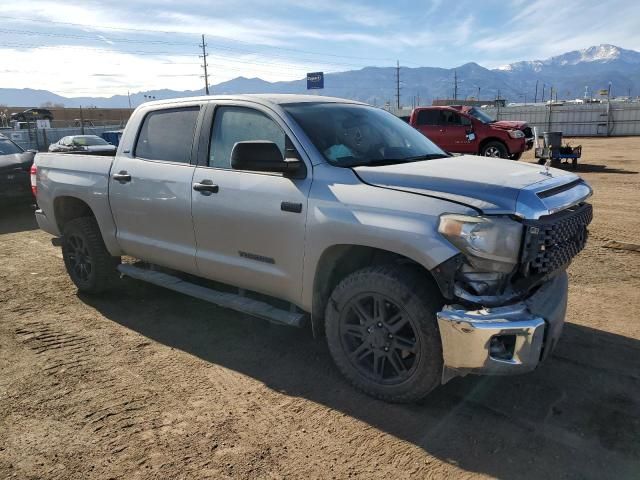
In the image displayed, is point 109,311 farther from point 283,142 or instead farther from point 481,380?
point 481,380

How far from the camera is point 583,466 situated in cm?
255

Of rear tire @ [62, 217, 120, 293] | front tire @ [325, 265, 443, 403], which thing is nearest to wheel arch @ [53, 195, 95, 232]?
rear tire @ [62, 217, 120, 293]

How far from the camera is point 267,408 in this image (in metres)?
3.17

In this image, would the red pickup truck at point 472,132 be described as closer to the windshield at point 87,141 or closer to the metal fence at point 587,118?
the windshield at point 87,141

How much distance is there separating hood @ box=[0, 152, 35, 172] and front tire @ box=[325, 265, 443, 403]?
884cm

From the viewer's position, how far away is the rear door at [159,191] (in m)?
4.09

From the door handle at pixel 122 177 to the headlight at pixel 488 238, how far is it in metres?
3.04

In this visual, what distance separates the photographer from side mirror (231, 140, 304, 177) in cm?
327

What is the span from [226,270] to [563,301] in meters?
2.34

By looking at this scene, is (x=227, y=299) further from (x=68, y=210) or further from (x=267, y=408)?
(x=68, y=210)

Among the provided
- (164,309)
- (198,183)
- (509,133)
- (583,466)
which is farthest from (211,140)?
(509,133)

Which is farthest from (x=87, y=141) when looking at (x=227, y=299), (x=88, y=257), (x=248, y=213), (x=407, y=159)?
(x=407, y=159)

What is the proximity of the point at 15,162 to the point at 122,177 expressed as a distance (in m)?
6.75

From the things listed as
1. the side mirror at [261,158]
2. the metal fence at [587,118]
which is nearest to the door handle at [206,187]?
the side mirror at [261,158]
